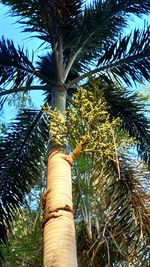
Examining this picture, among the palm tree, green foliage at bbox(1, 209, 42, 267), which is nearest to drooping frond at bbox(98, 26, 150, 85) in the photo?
the palm tree

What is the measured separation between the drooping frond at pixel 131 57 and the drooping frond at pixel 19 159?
1390mm

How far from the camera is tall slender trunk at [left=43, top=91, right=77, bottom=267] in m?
2.91

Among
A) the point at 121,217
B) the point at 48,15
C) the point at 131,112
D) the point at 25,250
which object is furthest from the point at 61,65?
the point at 25,250

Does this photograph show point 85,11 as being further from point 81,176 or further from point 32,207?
point 32,207

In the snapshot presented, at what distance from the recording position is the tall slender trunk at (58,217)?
2.91 meters

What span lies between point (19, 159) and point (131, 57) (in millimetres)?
2308

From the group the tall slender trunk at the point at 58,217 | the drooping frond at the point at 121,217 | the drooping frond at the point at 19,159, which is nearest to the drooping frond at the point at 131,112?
the drooping frond at the point at 121,217

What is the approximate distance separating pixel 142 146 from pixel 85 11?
7.55 ft

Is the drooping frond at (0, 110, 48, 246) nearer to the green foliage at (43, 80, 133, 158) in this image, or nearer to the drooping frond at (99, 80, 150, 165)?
the drooping frond at (99, 80, 150, 165)

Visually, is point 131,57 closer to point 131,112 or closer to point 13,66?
point 131,112

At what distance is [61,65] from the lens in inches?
226

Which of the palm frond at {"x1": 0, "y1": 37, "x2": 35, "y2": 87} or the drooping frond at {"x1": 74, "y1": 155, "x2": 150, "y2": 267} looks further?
the palm frond at {"x1": 0, "y1": 37, "x2": 35, "y2": 87}

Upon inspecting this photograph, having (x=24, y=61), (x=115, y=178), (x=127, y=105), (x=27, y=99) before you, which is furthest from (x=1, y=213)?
(x=27, y=99)

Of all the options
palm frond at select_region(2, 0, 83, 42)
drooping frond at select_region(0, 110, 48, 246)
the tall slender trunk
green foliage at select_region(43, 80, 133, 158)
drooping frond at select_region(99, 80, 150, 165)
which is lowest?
the tall slender trunk
